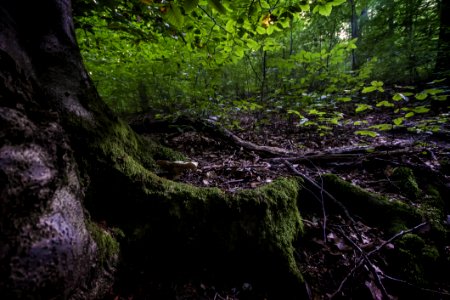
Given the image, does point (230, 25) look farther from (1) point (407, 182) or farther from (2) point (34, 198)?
(1) point (407, 182)

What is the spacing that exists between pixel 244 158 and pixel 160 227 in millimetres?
2344

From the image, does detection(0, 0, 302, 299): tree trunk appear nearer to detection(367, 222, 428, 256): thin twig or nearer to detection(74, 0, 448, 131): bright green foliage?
detection(367, 222, 428, 256): thin twig

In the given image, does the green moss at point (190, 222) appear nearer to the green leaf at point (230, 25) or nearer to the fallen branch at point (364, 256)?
the fallen branch at point (364, 256)

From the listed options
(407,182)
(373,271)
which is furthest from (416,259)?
(407,182)

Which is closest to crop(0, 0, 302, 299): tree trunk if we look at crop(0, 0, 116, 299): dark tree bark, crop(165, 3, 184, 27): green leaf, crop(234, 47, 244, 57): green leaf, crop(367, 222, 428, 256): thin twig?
crop(0, 0, 116, 299): dark tree bark

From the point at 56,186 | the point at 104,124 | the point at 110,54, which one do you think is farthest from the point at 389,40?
the point at 56,186

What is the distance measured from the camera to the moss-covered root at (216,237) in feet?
5.41

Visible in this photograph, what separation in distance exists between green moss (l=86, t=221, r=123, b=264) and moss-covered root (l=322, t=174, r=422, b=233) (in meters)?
2.47

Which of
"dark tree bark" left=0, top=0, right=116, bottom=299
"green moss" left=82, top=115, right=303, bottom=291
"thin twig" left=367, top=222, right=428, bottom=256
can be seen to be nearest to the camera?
"dark tree bark" left=0, top=0, right=116, bottom=299

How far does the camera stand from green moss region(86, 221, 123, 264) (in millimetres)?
1278

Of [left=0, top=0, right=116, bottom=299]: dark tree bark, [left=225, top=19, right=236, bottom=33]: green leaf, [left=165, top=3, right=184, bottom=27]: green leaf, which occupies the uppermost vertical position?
[left=225, top=19, right=236, bottom=33]: green leaf

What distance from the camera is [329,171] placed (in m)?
3.42

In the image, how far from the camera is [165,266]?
166 centimetres

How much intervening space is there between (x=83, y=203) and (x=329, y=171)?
131 inches
